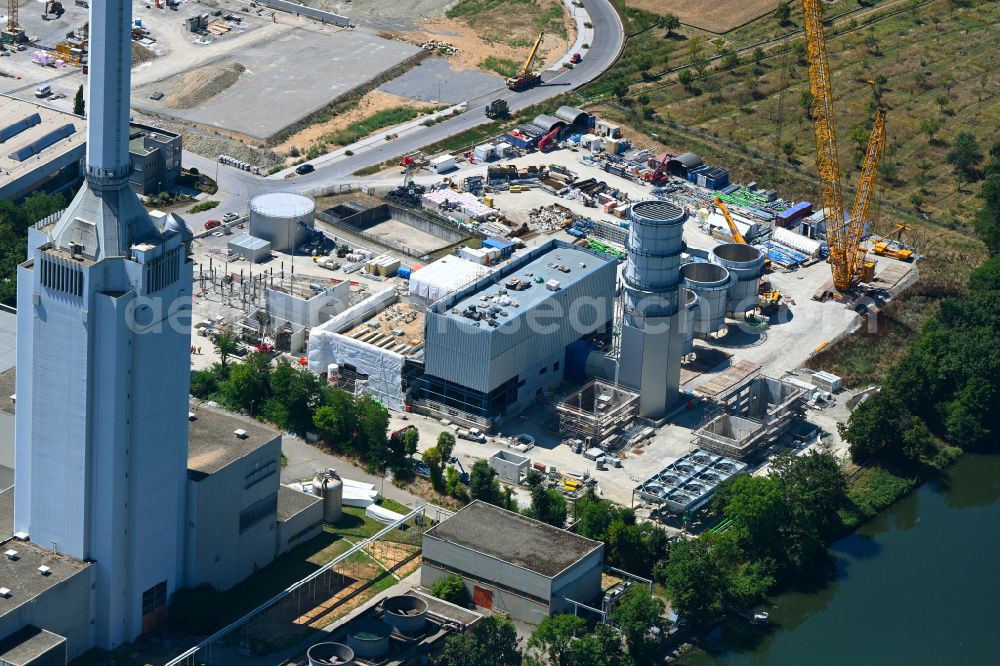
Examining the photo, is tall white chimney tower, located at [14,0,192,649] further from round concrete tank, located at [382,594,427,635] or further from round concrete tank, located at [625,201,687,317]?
round concrete tank, located at [625,201,687,317]

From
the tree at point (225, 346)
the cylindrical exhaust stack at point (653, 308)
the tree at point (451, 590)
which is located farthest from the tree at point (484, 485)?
the tree at point (225, 346)

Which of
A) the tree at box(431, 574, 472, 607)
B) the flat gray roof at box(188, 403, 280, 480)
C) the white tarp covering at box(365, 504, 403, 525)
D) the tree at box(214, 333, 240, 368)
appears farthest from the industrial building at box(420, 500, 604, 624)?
the tree at box(214, 333, 240, 368)

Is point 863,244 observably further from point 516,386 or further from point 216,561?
point 216,561

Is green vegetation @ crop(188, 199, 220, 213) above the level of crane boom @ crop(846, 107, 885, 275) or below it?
below

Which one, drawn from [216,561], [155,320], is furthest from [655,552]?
[155,320]

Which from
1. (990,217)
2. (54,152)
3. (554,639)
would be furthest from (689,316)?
(54,152)

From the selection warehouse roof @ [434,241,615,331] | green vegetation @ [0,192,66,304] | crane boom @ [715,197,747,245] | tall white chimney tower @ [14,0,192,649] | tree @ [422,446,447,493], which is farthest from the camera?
crane boom @ [715,197,747,245]
